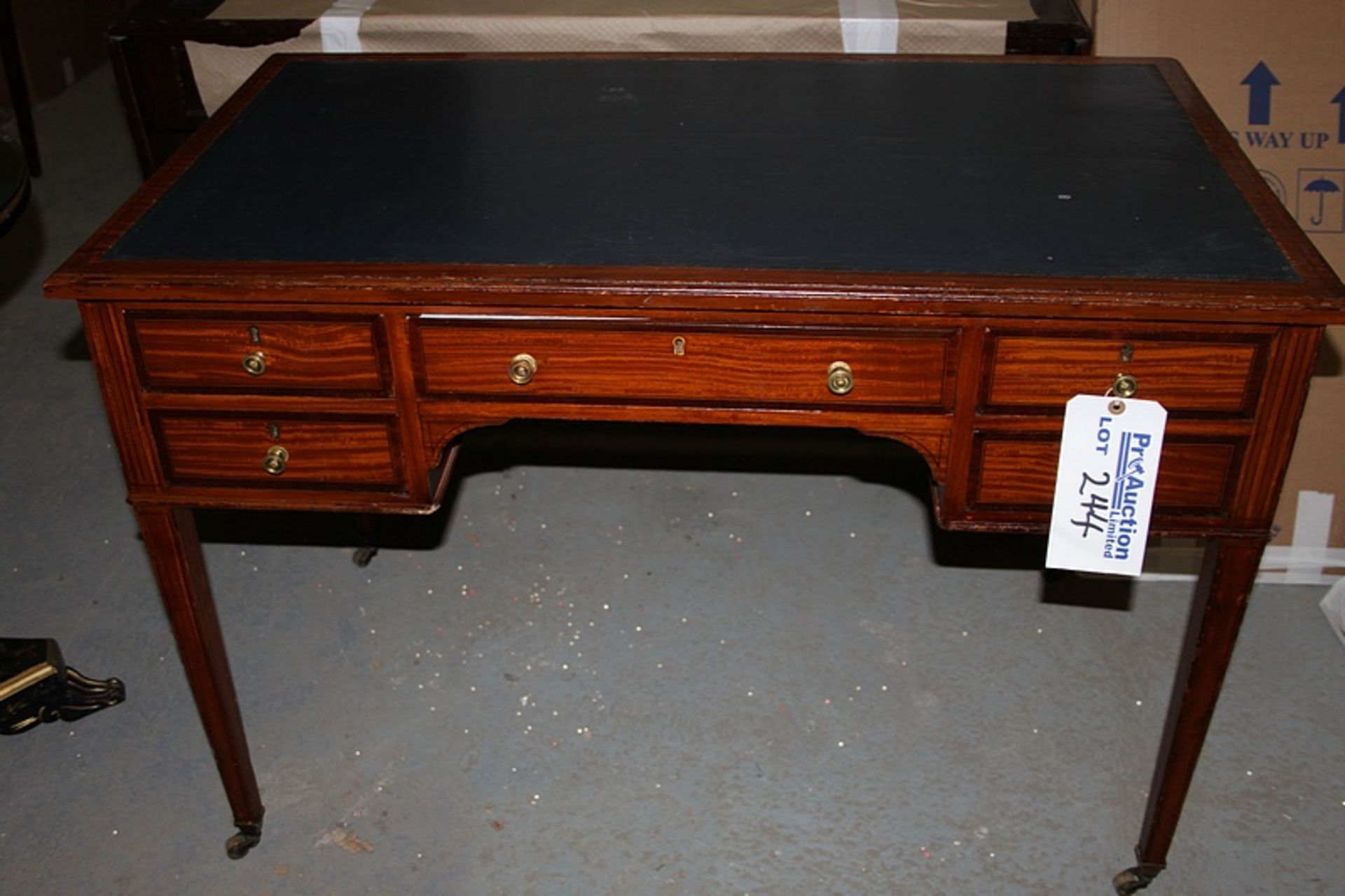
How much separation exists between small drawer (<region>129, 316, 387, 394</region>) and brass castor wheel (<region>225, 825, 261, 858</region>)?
0.73m

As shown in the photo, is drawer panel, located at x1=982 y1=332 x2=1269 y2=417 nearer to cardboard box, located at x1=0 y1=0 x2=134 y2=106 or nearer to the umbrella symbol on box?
the umbrella symbol on box

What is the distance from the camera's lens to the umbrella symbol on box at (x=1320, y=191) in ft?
7.96

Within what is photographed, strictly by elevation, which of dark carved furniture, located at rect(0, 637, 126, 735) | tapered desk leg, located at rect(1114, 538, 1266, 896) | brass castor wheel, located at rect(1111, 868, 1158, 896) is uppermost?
tapered desk leg, located at rect(1114, 538, 1266, 896)

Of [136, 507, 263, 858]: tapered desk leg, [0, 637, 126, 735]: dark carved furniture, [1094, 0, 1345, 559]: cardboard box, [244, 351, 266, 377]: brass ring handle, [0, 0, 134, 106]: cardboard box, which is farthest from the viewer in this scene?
[0, 0, 134, 106]: cardboard box

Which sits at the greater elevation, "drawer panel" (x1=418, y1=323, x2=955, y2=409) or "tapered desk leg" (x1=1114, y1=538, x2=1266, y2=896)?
"drawer panel" (x1=418, y1=323, x2=955, y2=409)

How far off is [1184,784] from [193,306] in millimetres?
1421

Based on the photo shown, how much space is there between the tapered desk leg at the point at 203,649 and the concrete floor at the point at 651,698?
0.27ft

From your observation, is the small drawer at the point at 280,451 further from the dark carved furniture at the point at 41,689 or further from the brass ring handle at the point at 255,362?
the dark carved furniture at the point at 41,689

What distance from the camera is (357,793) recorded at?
2.09 metres

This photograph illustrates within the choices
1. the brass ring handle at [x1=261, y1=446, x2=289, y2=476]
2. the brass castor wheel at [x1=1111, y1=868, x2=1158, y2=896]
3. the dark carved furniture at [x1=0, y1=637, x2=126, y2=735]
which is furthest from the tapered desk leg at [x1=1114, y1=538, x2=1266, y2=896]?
the dark carved furniture at [x1=0, y1=637, x2=126, y2=735]

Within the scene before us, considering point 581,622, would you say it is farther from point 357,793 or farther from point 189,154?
point 189,154

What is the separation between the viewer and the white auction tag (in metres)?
1.52

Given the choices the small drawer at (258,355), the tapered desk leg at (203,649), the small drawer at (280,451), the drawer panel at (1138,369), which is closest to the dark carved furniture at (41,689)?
the tapered desk leg at (203,649)

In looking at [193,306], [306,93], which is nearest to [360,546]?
Answer: [306,93]
